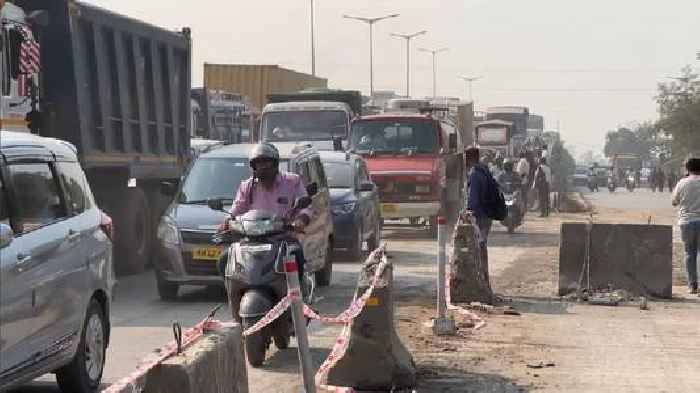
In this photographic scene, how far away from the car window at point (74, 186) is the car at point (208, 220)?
16.2 ft

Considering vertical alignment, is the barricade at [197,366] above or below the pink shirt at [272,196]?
below

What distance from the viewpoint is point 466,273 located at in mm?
14945

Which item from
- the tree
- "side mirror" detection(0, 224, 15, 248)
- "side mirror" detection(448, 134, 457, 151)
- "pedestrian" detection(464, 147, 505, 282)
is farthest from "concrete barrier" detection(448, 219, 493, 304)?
the tree

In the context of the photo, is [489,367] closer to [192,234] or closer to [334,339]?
[334,339]

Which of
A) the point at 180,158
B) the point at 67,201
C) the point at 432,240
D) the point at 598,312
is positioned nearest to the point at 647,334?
the point at 598,312

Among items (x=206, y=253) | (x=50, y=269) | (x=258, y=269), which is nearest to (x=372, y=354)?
(x=258, y=269)

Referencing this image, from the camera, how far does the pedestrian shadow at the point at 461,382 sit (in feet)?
31.3

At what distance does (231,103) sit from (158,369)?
3093 cm

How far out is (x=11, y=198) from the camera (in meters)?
8.12

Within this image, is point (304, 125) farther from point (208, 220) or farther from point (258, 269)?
point (258, 269)

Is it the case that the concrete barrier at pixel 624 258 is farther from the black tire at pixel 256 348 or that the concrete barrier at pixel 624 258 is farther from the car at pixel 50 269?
the car at pixel 50 269

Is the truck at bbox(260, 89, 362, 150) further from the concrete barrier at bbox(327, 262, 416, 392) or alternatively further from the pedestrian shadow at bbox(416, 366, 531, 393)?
the concrete barrier at bbox(327, 262, 416, 392)

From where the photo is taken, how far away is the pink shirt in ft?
35.6

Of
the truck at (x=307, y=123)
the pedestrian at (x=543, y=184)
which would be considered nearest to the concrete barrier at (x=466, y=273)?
the truck at (x=307, y=123)
